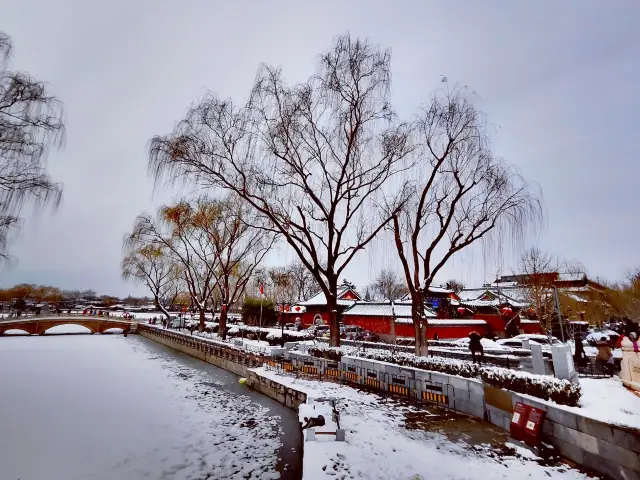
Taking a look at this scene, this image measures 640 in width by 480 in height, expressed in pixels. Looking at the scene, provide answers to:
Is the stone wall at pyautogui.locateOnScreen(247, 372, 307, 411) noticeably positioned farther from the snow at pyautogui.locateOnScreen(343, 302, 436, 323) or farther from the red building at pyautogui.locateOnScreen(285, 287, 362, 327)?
the red building at pyautogui.locateOnScreen(285, 287, 362, 327)

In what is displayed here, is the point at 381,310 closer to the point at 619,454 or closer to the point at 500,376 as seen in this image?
the point at 500,376

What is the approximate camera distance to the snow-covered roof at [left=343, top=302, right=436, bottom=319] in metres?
31.1

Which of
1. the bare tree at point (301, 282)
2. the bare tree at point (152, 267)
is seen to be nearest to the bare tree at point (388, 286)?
the bare tree at point (301, 282)

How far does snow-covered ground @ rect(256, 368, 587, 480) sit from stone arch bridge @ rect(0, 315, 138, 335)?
47059mm

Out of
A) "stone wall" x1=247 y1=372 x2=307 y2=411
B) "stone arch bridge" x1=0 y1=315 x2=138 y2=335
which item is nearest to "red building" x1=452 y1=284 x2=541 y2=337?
"stone wall" x1=247 y1=372 x2=307 y2=411

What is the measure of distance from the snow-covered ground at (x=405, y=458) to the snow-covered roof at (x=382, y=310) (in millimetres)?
22746

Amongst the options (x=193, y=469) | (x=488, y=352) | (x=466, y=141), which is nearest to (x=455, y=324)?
(x=488, y=352)

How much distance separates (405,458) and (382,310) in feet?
87.3

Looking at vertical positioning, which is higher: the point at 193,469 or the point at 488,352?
the point at 488,352

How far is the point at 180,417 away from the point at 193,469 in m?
4.10

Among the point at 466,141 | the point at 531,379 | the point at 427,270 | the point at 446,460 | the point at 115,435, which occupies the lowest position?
the point at 115,435

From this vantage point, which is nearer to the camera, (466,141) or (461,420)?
(461,420)

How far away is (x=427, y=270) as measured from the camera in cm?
1411

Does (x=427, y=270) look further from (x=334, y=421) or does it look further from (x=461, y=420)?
(x=334, y=421)
